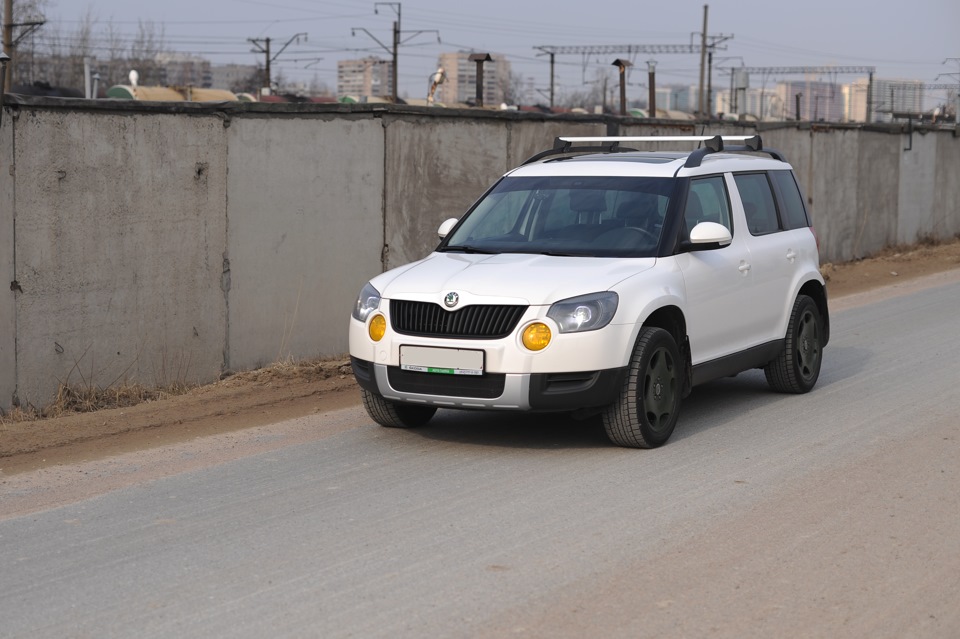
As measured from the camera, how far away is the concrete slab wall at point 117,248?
9039 mm

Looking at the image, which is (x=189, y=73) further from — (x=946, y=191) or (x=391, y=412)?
(x=391, y=412)

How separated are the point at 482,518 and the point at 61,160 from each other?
470 centimetres

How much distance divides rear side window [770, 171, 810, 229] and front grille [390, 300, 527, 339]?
11.0 ft

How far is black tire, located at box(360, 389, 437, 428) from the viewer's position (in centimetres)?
826

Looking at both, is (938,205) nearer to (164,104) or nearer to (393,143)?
(393,143)

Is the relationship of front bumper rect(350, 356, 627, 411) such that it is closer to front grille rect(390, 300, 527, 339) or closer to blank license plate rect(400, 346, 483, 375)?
blank license plate rect(400, 346, 483, 375)

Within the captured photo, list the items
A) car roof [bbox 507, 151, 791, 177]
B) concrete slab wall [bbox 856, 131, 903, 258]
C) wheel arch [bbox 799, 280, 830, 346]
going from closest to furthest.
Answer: car roof [bbox 507, 151, 791, 177] < wheel arch [bbox 799, 280, 830, 346] < concrete slab wall [bbox 856, 131, 903, 258]

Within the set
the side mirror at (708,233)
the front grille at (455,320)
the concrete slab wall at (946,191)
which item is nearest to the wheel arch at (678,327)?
the side mirror at (708,233)

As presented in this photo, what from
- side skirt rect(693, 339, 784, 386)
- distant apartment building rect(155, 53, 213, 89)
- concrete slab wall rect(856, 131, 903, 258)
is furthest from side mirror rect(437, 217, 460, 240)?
distant apartment building rect(155, 53, 213, 89)

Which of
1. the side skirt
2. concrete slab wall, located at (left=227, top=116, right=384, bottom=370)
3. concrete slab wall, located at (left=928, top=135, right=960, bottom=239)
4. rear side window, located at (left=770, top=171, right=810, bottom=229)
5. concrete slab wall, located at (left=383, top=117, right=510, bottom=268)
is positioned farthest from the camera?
concrete slab wall, located at (left=928, top=135, right=960, bottom=239)

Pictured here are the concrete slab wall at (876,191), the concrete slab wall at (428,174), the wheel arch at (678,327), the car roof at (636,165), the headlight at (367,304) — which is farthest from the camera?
the concrete slab wall at (876,191)

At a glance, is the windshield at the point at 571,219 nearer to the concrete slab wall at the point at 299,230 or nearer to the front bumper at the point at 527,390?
the front bumper at the point at 527,390

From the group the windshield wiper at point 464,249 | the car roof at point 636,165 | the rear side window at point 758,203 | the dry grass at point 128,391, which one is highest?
the car roof at point 636,165

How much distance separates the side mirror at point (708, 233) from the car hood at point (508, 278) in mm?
335
